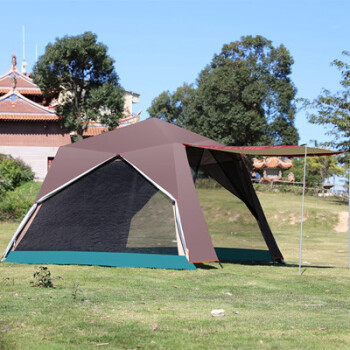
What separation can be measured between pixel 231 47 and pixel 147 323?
38571mm

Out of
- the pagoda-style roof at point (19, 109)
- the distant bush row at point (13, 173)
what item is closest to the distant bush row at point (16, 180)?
the distant bush row at point (13, 173)

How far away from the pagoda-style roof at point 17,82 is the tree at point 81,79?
5.76 metres

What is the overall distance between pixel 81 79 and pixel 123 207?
26291mm

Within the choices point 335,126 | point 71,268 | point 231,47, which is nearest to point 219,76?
point 231,47

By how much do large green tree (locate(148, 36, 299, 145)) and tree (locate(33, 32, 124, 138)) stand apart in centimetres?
698

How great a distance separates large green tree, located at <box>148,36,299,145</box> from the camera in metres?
38.4

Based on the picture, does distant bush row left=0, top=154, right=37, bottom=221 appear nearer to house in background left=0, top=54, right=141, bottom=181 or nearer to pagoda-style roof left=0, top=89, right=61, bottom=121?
house in background left=0, top=54, right=141, bottom=181

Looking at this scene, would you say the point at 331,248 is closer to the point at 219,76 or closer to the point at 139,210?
the point at 139,210

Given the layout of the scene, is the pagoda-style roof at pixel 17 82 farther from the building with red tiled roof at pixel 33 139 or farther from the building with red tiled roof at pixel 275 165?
the building with red tiled roof at pixel 275 165

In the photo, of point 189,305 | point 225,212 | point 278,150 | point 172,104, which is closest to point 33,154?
point 172,104

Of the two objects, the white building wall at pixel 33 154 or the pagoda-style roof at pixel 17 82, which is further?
the pagoda-style roof at pixel 17 82

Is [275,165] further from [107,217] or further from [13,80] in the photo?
[107,217]

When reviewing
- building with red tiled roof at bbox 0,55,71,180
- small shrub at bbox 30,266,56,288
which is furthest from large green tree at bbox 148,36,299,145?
small shrub at bbox 30,266,56,288

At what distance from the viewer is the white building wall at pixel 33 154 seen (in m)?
39.9
